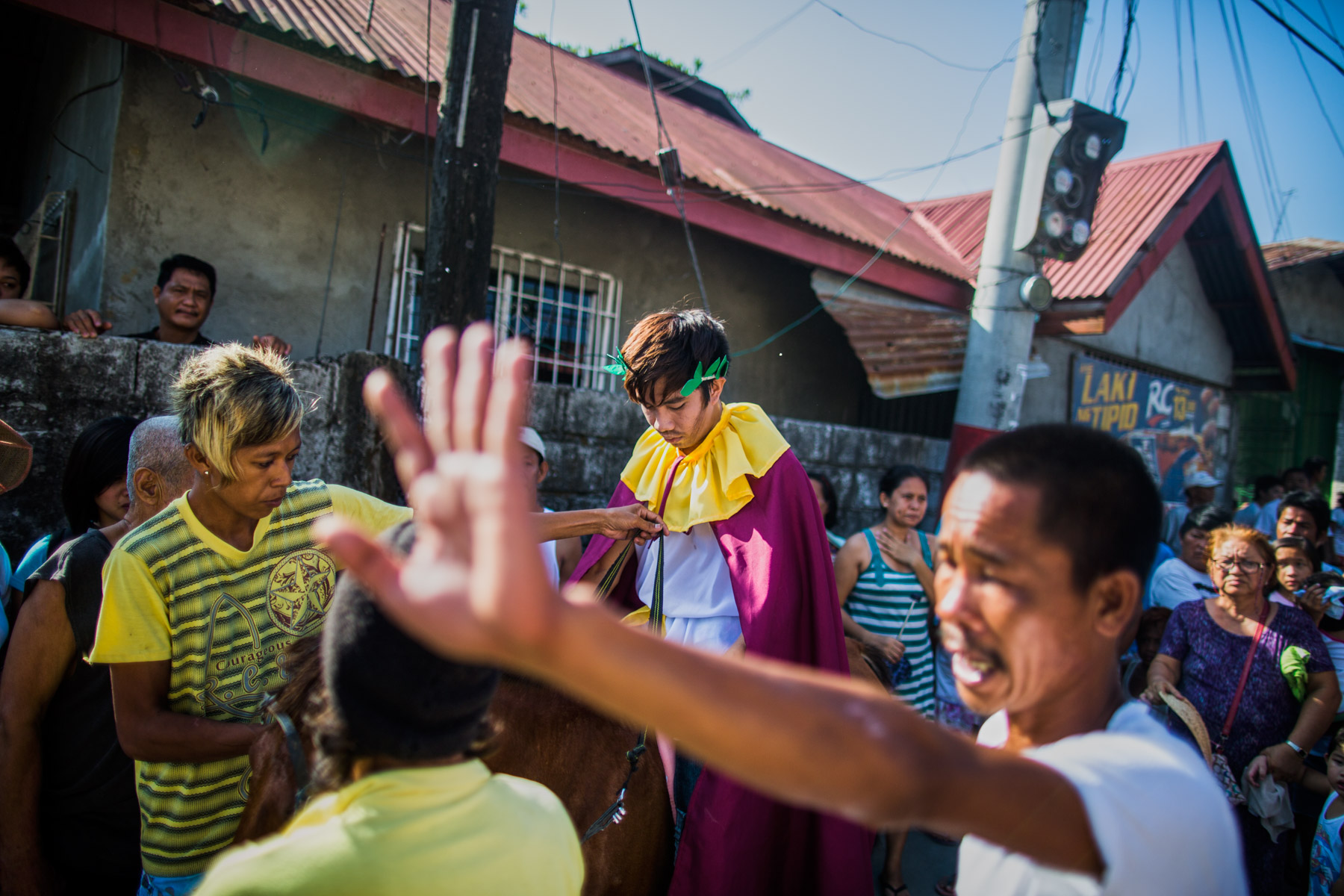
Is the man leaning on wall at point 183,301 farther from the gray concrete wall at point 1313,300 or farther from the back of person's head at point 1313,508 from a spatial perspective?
the gray concrete wall at point 1313,300

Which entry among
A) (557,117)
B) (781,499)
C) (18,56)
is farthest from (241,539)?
(18,56)

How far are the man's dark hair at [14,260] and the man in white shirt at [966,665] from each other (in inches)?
202

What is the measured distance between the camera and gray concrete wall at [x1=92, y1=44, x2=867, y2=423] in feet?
16.4

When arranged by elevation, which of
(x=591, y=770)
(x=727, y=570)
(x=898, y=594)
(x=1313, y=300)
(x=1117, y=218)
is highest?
(x=1313, y=300)

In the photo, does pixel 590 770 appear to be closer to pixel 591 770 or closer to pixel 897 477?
pixel 591 770

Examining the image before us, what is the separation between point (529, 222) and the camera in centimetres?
659

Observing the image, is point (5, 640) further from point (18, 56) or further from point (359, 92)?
point (18, 56)

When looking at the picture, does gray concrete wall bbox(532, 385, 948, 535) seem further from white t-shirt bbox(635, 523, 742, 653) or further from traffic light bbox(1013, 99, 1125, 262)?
white t-shirt bbox(635, 523, 742, 653)

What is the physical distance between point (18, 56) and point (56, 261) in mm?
3386

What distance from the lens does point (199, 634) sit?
2029mm

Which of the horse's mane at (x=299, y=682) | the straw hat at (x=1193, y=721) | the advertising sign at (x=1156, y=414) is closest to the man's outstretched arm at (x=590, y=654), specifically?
the horse's mane at (x=299, y=682)

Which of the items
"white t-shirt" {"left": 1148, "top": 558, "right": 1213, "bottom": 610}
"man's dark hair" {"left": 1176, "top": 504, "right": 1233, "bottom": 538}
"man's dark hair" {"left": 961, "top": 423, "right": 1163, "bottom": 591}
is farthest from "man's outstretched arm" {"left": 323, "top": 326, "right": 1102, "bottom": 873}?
"man's dark hair" {"left": 1176, "top": 504, "right": 1233, "bottom": 538}

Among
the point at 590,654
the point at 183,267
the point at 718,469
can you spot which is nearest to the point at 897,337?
the point at 718,469

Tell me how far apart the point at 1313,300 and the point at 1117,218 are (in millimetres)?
6934
